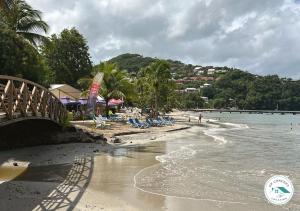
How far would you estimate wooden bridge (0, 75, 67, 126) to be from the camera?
52.1 ft

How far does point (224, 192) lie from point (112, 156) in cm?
862

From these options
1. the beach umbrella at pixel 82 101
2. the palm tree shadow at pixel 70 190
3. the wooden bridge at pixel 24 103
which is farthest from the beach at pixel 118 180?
the beach umbrella at pixel 82 101

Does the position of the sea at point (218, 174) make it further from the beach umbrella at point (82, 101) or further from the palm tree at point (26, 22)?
the beach umbrella at point (82, 101)

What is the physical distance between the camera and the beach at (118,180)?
1269cm

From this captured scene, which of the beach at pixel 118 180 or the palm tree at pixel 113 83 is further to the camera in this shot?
the palm tree at pixel 113 83

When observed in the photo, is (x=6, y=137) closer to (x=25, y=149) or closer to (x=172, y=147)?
(x=25, y=149)

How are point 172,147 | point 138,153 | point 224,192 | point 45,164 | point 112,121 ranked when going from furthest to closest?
point 112,121
point 172,147
point 138,153
point 45,164
point 224,192

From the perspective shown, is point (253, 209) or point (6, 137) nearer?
point (253, 209)

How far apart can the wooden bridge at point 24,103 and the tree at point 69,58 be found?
4679 cm

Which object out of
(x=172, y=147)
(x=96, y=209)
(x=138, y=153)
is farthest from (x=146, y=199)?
(x=172, y=147)

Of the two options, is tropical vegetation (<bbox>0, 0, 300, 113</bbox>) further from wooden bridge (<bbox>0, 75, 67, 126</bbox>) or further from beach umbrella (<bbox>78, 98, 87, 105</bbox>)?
wooden bridge (<bbox>0, 75, 67, 126</bbox>)

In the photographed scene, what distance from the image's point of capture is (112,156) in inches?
881

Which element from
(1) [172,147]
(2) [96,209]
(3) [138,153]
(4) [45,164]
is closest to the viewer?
(2) [96,209]
